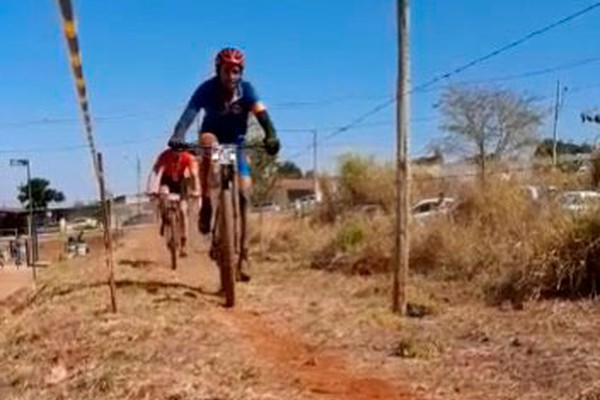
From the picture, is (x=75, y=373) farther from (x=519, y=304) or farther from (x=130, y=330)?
(x=519, y=304)

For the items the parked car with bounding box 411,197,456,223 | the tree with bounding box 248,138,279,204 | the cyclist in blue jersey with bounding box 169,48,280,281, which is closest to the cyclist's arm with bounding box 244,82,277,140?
the cyclist in blue jersey with bounding box 169,48,280,281

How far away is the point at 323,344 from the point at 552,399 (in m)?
2.60

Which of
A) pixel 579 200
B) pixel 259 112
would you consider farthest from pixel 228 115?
pixel 579 200

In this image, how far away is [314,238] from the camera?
22766mm

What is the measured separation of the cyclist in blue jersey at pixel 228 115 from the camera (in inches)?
405

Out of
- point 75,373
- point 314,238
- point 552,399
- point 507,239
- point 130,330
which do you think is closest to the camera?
point 552,399

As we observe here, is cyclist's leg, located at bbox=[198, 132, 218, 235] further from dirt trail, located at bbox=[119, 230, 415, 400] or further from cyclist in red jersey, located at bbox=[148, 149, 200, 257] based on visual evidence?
cyclist in red jersey, located at bbox=[148, 149, 200, 257]

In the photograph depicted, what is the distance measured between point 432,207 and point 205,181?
1191cm

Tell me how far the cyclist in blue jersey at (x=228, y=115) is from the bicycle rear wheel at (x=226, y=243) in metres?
0.34

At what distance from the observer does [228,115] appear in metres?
10.6

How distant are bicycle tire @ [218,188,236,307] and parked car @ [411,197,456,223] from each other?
7606 millimetres

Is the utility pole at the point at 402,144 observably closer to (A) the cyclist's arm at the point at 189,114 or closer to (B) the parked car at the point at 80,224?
(A) the cyclist's arm at the point at 189,114

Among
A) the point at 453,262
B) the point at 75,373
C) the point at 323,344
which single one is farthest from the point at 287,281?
the point at 75,373

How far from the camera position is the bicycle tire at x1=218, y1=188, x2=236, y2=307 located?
33.2ft
